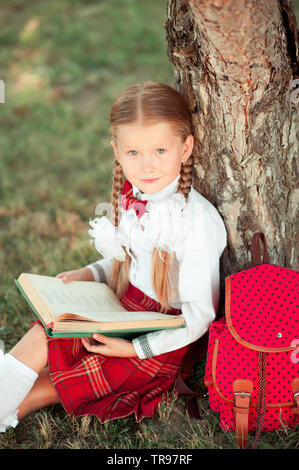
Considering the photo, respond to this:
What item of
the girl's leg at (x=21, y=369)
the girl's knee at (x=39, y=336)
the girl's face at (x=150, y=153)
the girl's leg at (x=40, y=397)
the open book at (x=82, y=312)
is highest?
the girl's face at (x=150, y=153)

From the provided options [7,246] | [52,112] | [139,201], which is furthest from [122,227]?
[52,112]

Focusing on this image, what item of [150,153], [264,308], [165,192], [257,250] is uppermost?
[150,153]

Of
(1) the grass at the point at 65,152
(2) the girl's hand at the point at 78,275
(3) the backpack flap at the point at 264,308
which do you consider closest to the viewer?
(3) the backpack flap at the point at 264,308

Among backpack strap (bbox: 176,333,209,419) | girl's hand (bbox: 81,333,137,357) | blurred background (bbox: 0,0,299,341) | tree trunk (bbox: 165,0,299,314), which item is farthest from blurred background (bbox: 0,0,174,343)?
backpack strap (bbox: 176,333,209,419)

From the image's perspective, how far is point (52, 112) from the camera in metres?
5.41

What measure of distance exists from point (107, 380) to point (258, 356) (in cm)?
68

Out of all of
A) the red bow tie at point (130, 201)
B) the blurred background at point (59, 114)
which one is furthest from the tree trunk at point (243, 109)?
the blurred background at point (59, 114)

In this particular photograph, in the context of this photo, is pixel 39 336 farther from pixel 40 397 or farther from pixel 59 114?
pixel 59 114

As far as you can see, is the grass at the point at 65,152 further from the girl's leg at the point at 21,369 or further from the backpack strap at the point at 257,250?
the backpack strap at the point at 257,250

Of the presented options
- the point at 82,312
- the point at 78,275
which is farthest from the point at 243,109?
the point at 78,275

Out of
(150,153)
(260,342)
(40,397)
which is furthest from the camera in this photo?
(40,397)

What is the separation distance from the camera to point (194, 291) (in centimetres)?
217

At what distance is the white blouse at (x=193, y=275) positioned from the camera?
2.17 meters

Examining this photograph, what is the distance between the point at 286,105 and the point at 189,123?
0.40 meters
